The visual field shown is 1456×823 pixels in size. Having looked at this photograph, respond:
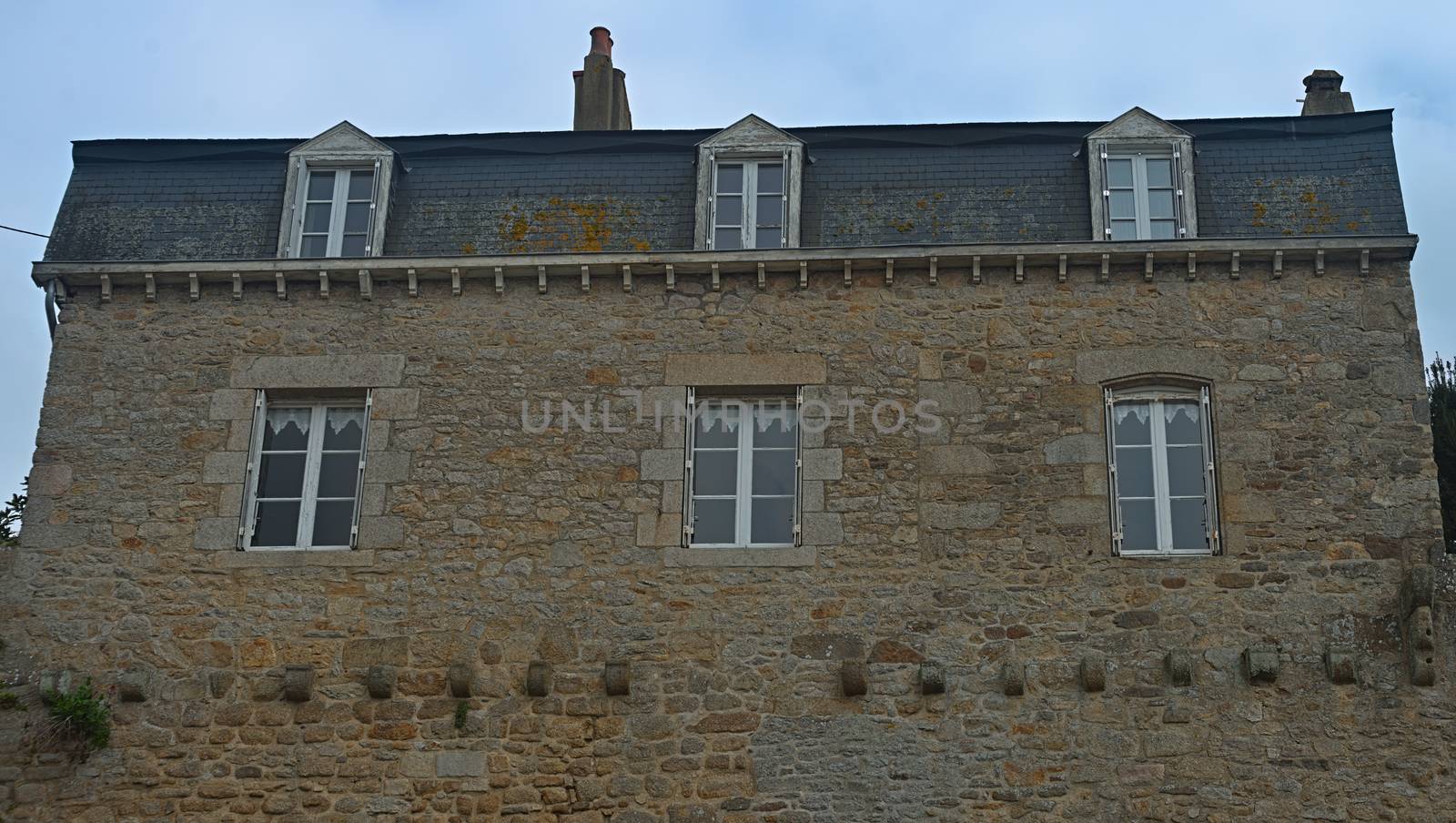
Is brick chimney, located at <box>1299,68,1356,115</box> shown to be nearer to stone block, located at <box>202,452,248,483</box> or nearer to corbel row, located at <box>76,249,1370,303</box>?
corbel row, located at <box>76,249,1370,303</box>

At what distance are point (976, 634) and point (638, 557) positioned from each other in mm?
2146

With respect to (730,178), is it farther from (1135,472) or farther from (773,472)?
(1135,472)

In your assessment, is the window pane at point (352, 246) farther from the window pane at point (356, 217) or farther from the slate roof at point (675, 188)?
the slate roof at point (675, 188)

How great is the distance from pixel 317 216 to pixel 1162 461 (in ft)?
19.7

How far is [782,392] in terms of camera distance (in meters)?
10.1

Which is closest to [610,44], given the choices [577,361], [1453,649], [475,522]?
[577,361]

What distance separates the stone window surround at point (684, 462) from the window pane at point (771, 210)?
1047 mm

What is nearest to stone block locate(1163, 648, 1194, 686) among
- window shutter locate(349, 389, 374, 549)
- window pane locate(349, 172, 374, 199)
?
window shutter locate(349, 389, 374, 549)

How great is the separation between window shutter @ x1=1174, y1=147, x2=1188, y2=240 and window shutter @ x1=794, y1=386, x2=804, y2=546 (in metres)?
2.78

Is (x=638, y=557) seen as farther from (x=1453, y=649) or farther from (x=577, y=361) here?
(x=1453, y=649)

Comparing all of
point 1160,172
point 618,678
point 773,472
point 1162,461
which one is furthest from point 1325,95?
point 618,678

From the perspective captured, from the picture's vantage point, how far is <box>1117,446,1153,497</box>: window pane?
970 centimetres

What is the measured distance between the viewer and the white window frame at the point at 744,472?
31.8ft

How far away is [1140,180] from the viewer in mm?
10445
